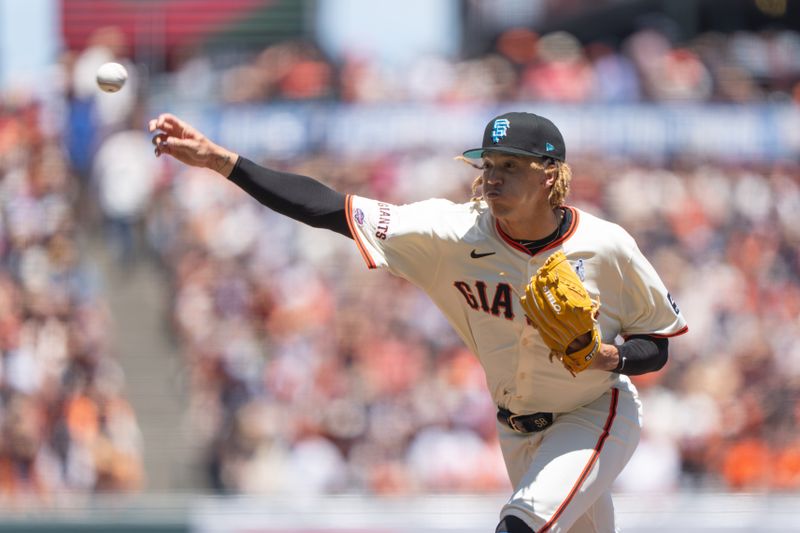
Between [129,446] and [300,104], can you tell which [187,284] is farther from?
[300,104]

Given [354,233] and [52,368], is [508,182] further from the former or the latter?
[52,368]

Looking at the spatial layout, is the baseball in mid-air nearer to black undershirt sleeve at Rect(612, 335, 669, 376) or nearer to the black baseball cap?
the black baseball cap

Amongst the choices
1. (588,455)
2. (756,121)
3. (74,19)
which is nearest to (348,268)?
(756,121)

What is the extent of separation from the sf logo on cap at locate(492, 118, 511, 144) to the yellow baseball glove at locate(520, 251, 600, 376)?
49cm

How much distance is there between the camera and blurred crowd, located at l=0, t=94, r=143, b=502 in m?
9.61

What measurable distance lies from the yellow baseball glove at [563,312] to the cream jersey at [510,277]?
0.31 m

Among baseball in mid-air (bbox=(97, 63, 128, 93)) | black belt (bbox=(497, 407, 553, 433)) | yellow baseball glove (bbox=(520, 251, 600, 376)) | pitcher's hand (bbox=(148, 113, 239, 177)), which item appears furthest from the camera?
black belt (bbox=(497, 407, 553, 433))

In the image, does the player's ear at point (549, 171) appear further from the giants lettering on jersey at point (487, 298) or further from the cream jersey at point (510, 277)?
the giants lettering on jersey at point (487, 298)

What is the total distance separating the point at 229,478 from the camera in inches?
390

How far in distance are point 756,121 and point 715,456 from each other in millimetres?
4950

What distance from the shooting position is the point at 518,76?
46.5 feet

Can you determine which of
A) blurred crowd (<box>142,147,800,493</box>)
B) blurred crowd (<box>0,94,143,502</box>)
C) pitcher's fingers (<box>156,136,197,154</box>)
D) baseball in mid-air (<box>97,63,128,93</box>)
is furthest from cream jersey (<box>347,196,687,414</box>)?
blurred crowd (<box>0,94,143,502</box>)

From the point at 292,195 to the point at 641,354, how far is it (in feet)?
4.76

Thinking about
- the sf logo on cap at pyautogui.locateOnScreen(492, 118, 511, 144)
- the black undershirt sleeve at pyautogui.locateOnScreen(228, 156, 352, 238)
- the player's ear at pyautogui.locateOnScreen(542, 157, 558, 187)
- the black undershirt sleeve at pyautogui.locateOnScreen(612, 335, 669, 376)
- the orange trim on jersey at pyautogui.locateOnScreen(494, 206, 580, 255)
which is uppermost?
the sf logo on cap at pyautogui.locateOnScreen(492, 118, 511, 144)
